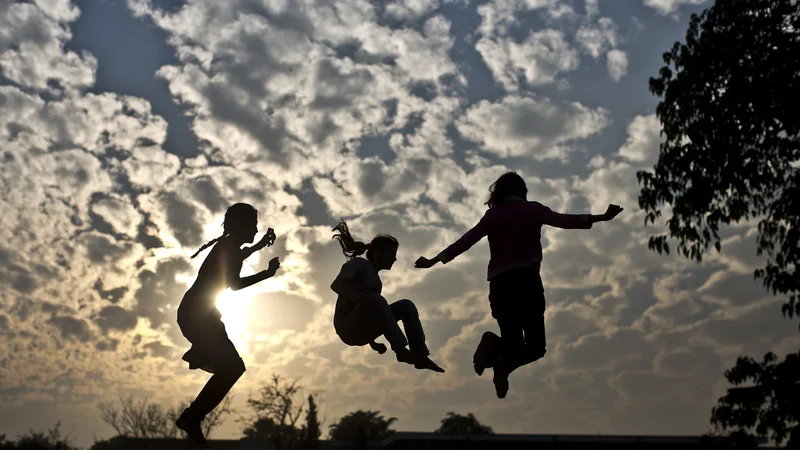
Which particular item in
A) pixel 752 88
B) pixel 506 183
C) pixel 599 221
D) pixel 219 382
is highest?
pixel 752 88

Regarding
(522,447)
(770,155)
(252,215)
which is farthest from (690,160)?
(522,447)

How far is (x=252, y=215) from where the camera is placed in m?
6.51

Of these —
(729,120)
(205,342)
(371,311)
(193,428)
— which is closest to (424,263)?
(371,311)

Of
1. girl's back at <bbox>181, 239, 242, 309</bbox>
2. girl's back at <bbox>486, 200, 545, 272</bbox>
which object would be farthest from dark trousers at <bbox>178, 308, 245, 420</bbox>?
girl's back at <bbox>486, 200, 545, 272</bbox>

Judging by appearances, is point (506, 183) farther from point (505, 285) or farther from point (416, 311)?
point (416, 311)

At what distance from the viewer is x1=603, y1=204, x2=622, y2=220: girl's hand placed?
21.5ft

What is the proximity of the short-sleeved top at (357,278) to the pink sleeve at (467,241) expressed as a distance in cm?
71

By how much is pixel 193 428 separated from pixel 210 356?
57cm

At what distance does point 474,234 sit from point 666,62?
1408 centimetres

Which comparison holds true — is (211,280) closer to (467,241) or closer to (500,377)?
(467,241)

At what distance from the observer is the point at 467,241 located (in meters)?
7.13

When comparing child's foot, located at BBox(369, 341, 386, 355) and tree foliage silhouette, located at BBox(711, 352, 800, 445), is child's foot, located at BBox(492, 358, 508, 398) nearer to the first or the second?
child's foot, located at BBox(369, 341, 386, 355)

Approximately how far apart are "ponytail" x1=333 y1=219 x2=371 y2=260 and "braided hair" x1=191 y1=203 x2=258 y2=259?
149cm

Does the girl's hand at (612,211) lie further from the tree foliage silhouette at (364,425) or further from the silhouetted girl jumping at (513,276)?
the tree foliage silhouette at (364,425)
